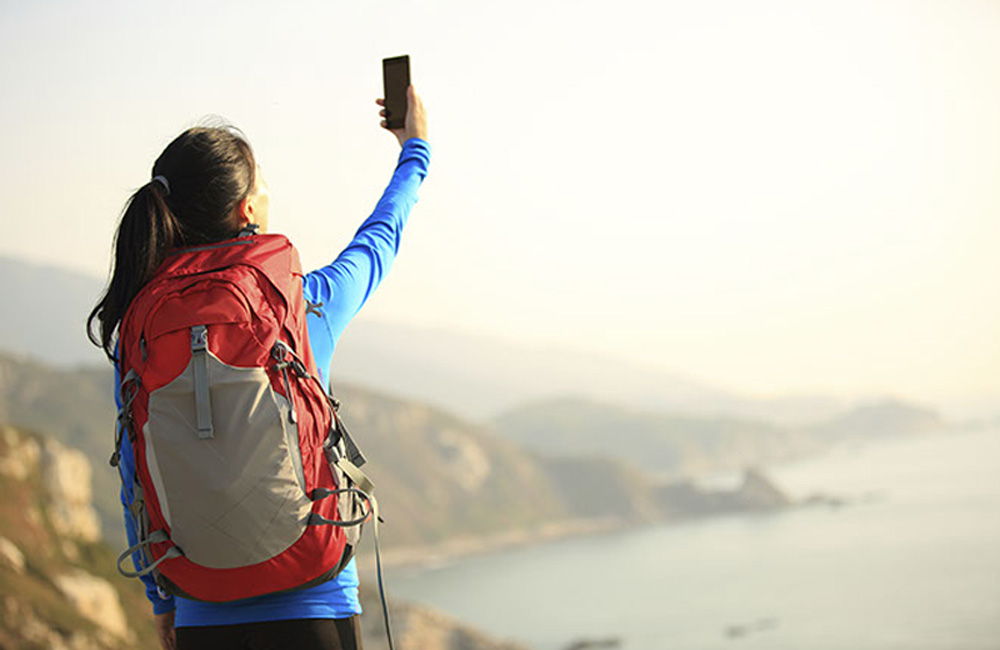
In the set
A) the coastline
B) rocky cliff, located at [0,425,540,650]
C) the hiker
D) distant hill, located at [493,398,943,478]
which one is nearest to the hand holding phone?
the hiker

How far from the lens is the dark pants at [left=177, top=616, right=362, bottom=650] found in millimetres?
1037

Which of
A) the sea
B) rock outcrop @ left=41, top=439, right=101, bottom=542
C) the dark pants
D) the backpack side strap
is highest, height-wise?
the backpack side strap

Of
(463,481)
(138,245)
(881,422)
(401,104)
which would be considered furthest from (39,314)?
(138,245)

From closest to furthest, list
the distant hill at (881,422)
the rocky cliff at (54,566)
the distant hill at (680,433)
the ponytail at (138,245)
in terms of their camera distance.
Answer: the ponytail at (138,245) → the rocky cliff at (54,566) → the distant hill at (680,433) → the distant hill at (881,422)

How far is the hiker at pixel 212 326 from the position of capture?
1039 mm

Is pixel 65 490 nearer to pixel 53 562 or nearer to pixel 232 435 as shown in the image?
pixel 53 562

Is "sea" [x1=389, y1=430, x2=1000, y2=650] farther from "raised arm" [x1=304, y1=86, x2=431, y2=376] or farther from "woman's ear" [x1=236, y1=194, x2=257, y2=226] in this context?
"woman's ear" [x1=236, y1=194, x2=257, y2=226]

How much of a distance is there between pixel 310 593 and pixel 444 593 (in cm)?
6235

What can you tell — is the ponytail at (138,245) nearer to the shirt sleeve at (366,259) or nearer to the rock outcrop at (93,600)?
the shirt sleeve at (366,259)

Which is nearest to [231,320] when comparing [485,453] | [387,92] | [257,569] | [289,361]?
[289,361]

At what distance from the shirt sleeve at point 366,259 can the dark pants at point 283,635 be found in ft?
0.96

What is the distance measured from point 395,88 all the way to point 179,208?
49cm

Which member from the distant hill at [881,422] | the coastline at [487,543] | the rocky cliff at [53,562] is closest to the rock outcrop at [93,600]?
the rocky cliff at [53,562]

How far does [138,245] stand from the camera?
107 cm
